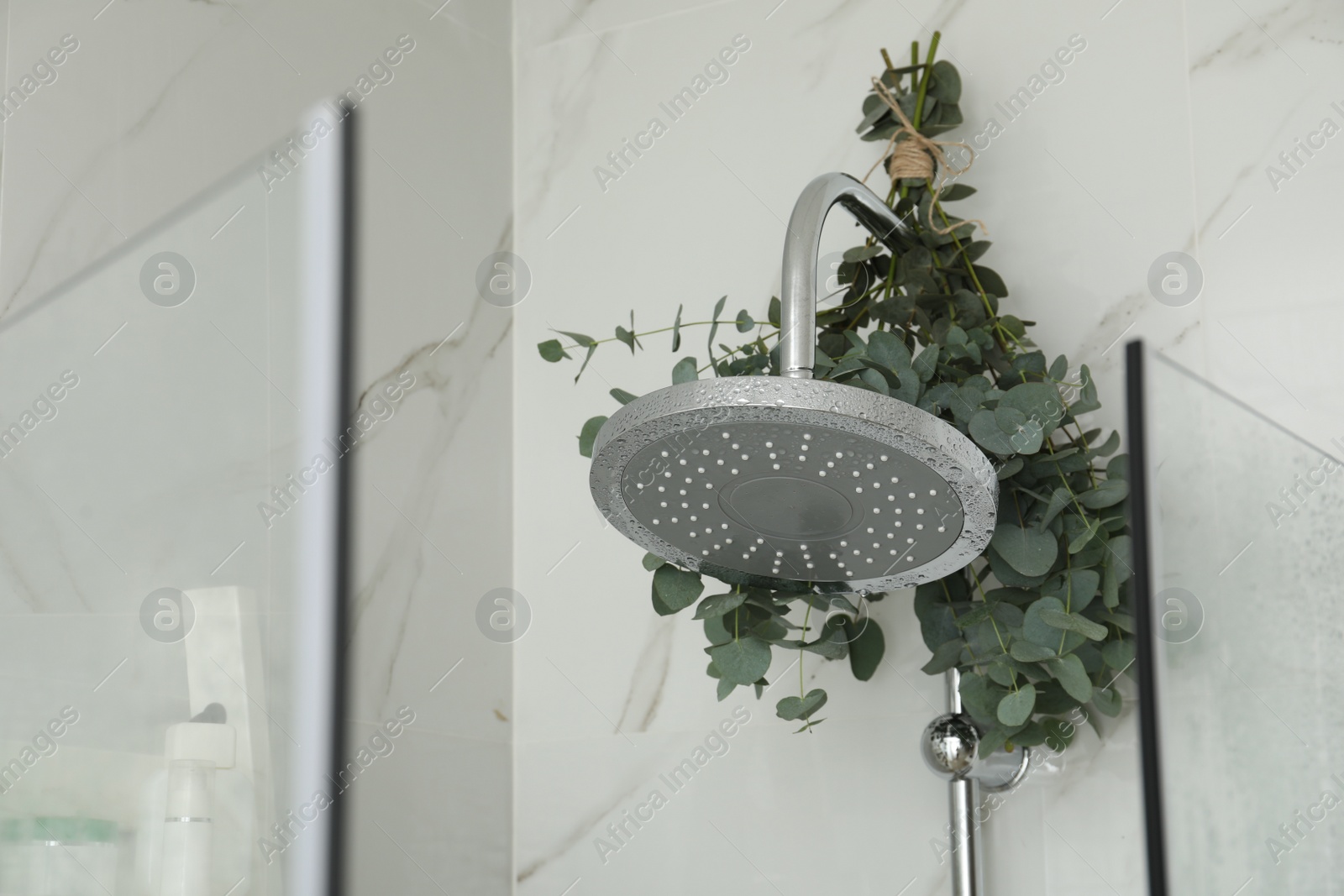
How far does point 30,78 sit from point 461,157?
469mm

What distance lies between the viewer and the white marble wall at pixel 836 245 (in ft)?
3.17

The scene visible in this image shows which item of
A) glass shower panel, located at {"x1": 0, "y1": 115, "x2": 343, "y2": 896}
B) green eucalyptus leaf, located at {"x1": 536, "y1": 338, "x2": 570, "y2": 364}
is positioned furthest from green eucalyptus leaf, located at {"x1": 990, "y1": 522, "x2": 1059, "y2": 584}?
glass shower panel, located at {"x1": 0, "y1": 115, "x2": 343, "y2": 896}

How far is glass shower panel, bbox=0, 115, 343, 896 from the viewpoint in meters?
0.35

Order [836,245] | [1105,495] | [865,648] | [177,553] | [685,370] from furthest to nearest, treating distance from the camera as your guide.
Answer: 1. [836,245]
2. [865,648]
3. [1105,495]
4. [685,370]
5. [177,553]

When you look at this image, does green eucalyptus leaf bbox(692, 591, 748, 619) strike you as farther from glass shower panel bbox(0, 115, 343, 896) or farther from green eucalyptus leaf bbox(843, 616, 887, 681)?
glass shower panel bbox(0, 115, 343, 896)

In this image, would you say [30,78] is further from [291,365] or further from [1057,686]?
[1057,686]

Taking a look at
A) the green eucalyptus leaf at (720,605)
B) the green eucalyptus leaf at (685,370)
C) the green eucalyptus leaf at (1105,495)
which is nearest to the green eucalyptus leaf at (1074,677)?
the green eucalyptus leaf at (1105,495)

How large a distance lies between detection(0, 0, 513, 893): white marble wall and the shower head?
28 cm

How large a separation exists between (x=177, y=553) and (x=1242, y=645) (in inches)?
16.0

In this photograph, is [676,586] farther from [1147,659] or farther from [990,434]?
[1147,659]

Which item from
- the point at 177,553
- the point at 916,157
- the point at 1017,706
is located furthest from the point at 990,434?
the point at 177,553

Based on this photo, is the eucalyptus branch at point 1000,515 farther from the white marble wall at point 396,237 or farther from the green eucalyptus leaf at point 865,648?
the white marble wall at point 396,237

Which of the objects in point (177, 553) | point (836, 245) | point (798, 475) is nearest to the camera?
point (177, 553)

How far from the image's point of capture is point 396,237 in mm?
Result: 1190
